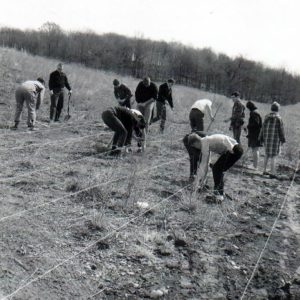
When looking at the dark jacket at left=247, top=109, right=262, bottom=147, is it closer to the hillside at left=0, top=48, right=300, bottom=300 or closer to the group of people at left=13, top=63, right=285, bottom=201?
the group of people at left=13, top=63, right=285, bottom=201

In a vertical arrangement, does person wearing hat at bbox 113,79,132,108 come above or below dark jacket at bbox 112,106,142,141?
above

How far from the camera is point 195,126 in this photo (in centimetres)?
916

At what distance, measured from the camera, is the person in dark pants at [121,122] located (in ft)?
25.5

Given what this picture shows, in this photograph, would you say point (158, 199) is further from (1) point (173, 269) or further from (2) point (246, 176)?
(2) point (246, 176)

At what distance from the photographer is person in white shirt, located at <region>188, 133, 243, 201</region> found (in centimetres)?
589

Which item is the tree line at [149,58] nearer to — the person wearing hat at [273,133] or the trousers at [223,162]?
the person wearing hat at [273,133]

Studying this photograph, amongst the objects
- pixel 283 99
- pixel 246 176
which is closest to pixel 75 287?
pixel 246 176

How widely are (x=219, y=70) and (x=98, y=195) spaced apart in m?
62.6

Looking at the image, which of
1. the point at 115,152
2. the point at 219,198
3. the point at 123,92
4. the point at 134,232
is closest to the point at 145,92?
the point at 123,92

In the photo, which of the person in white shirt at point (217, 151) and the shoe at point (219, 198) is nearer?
the person in white shirt at point (217, 151)

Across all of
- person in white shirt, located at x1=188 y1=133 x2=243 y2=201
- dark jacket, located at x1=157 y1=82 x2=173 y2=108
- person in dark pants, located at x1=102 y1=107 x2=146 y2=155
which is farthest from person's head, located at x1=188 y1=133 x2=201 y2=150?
dark jacket, located at x1=157 y1=82 x2=173 y2=108

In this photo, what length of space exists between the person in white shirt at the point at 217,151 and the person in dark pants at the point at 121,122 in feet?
6.44

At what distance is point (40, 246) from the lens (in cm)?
418

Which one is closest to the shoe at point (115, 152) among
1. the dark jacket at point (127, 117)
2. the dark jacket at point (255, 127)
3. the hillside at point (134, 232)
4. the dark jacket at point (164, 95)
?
the hillside at point (134, 232)
